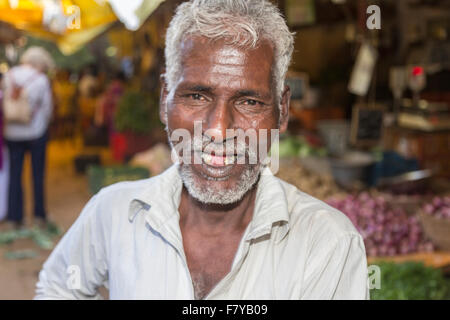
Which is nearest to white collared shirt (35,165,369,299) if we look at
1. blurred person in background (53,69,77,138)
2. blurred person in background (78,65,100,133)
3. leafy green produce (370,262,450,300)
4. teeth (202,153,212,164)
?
teeth (202,153,212,164)

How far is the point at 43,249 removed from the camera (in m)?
4.66

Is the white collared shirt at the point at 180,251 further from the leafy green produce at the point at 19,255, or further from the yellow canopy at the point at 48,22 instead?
the leafy green produce at the point at 19,255

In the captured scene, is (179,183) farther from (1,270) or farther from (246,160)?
(1,270)

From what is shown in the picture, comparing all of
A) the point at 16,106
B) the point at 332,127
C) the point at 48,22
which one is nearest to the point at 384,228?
the point at 16,106

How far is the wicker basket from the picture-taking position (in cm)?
319

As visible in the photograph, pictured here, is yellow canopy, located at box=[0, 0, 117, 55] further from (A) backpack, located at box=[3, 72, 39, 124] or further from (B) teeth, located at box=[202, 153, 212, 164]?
(B) teeth, located at box=[202, 153, 212, 164]

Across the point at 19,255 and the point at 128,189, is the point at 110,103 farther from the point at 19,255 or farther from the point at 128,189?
the point at 128,189

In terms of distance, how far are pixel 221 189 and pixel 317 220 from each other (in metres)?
0.26

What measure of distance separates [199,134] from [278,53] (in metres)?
0.27

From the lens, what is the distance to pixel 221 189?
4.25 feet

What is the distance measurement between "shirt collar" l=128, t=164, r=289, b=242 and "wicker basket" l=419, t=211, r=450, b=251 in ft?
6.75

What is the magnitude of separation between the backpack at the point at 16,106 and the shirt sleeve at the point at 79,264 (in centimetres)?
396

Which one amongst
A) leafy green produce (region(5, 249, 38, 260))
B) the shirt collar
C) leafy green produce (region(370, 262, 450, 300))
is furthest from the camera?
leafy green produce (region(5, 249, 38, 260))
